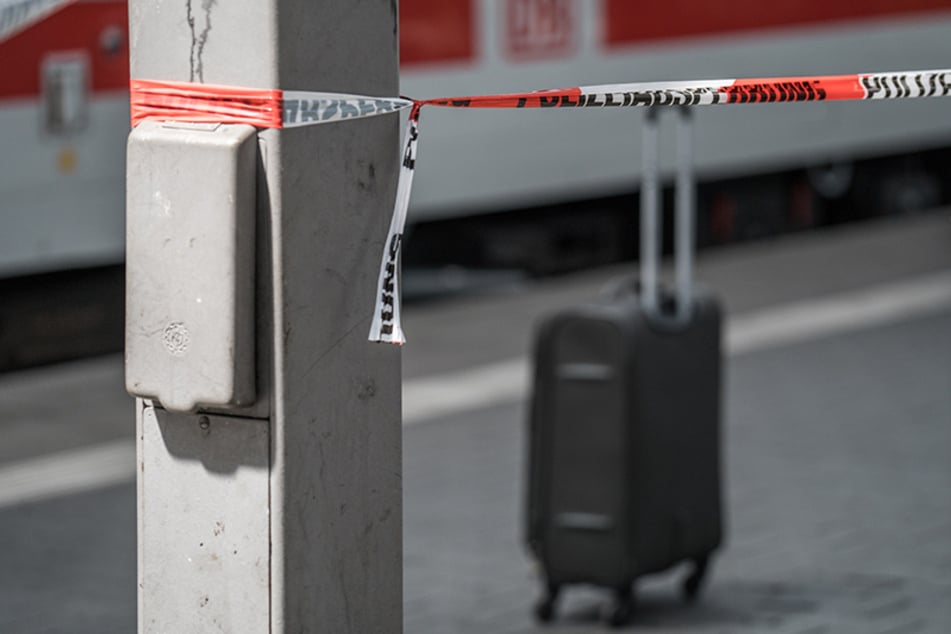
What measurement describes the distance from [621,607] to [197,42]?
2.94 m

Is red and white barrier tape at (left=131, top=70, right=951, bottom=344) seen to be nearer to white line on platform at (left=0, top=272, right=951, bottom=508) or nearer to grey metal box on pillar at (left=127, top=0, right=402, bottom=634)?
grey metal box on pillar at (left=127, top=0, right=402, bottom=634)

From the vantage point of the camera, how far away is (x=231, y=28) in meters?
2.23

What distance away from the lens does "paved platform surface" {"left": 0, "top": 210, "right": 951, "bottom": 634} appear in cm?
507

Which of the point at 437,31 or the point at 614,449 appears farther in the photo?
the point at 437,31

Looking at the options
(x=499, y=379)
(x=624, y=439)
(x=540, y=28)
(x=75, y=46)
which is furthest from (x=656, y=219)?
(x=540, y=28)

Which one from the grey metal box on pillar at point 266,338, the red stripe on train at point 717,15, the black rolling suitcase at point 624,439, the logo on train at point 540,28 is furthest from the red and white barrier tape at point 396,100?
the red stripe on train at point 717,15

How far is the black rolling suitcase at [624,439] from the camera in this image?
15.8 feet

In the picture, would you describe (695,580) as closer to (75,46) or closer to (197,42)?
(197,42)

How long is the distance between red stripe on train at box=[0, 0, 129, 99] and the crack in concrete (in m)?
5.68

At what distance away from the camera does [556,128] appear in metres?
10.2

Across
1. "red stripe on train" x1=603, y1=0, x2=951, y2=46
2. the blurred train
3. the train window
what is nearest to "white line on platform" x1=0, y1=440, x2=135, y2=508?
the blurred train

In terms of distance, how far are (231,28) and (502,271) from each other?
8832 millimetres

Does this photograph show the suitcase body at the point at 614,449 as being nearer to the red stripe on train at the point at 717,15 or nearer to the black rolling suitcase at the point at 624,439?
the black rolling suitcase at the point at 624,439

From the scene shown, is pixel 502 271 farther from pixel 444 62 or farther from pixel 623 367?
pixel 623 367
